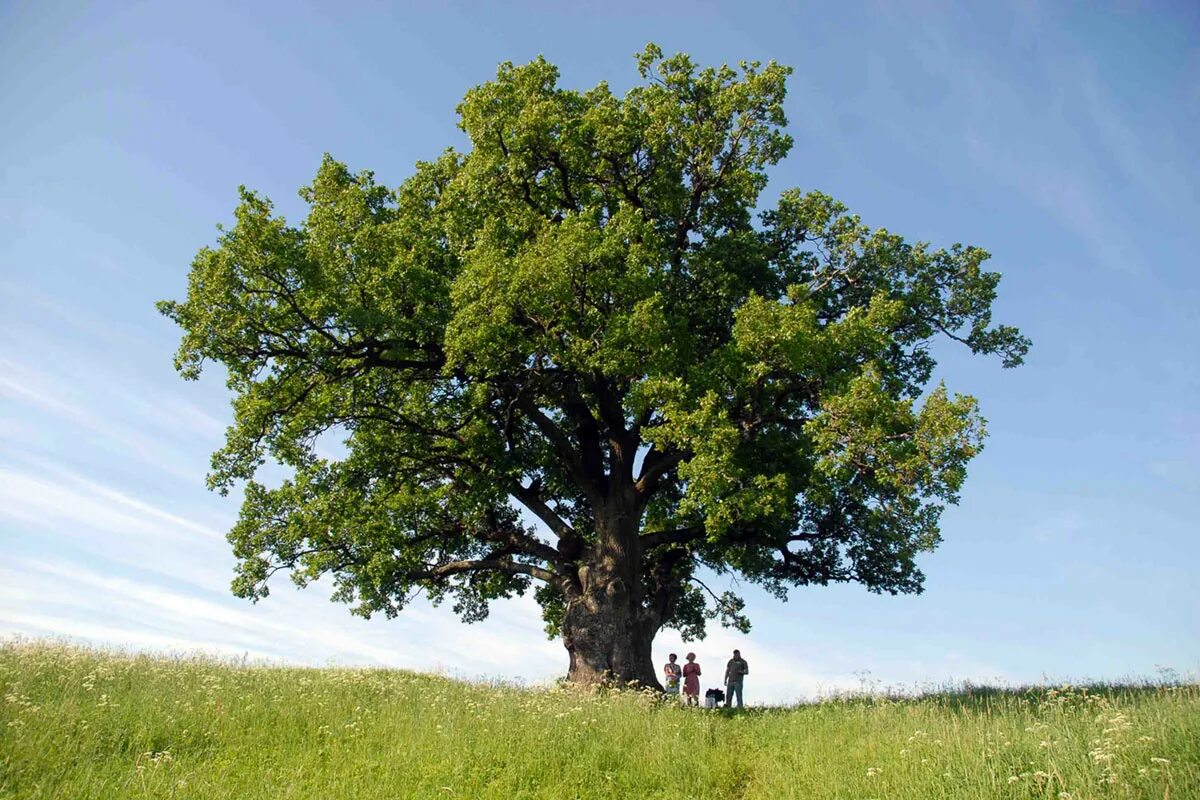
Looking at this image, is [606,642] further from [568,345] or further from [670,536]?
[568,345]

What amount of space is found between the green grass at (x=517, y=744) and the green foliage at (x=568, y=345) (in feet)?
19.9

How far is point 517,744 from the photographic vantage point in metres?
14.6

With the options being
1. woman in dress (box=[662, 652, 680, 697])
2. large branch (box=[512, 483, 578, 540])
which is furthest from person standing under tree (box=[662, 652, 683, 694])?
large branch (box=[512, 483, 578, 540])

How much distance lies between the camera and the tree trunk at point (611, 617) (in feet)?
77.5

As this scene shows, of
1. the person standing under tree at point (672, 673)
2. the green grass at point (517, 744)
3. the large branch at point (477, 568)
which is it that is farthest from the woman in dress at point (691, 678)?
the green grass at point (517, 744)

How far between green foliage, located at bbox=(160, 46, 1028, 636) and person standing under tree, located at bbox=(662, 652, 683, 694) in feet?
7.19

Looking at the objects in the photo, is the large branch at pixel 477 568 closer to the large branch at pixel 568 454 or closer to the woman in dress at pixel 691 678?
the large branch at pixel 568 454

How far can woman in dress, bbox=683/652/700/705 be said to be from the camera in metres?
27.4

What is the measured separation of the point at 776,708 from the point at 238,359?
55.9 feet

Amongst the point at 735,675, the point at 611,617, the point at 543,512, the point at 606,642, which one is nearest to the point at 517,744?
the point at 606,642

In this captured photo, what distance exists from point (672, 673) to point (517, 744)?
44.9 feet

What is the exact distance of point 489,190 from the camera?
25.3 meters

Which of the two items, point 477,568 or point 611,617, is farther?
point 477,568

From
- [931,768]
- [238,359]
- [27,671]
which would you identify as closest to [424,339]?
[238,359]
